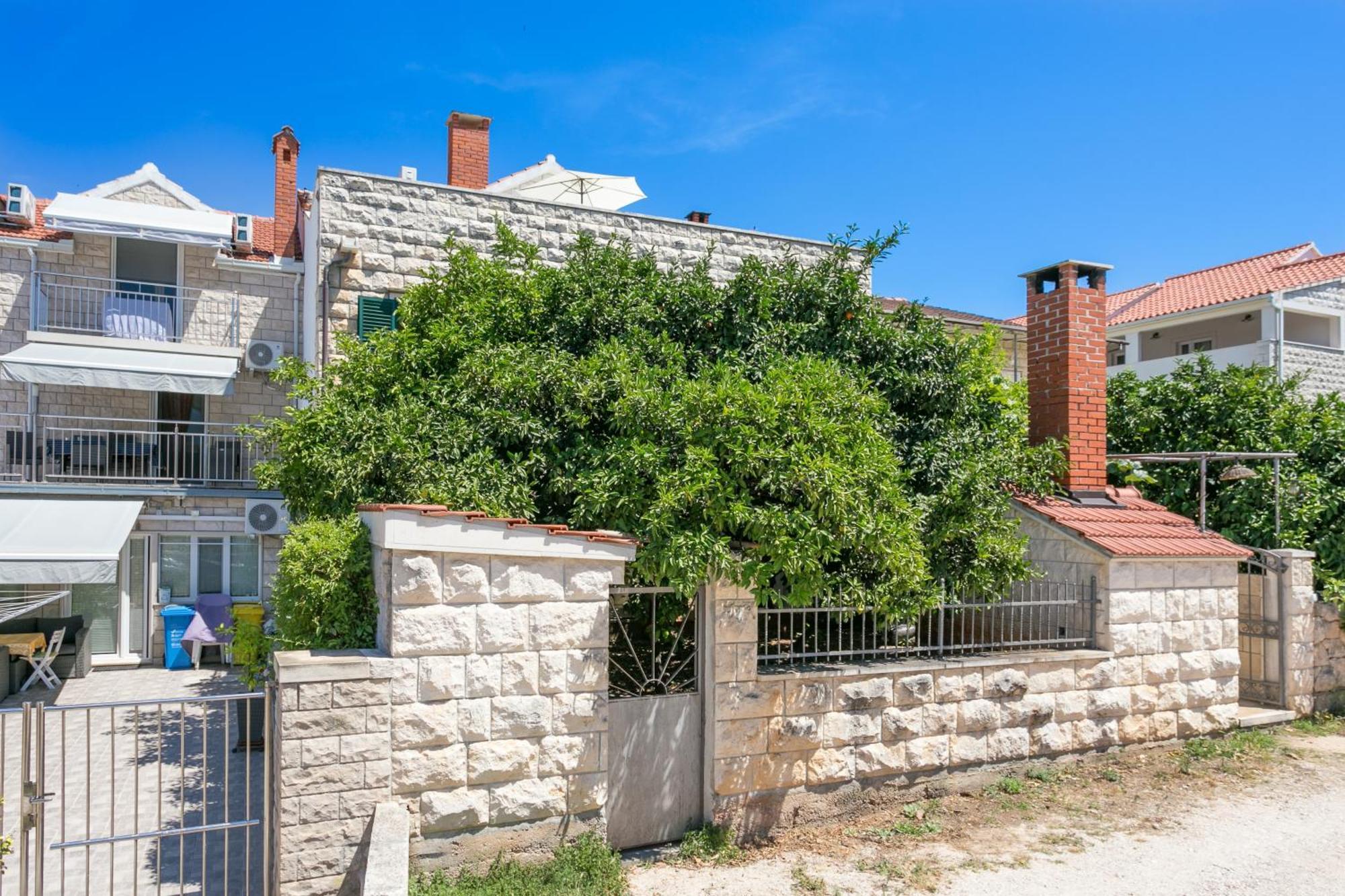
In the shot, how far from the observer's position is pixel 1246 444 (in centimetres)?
1222

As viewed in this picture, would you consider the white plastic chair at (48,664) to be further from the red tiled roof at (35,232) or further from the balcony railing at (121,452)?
the red tiled roof at (35,232)

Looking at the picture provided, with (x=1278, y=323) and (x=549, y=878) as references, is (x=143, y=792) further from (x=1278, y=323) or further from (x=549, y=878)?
(x=1278, y=323)

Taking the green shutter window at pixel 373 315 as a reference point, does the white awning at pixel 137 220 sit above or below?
above

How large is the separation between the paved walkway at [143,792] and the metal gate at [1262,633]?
11141 mm

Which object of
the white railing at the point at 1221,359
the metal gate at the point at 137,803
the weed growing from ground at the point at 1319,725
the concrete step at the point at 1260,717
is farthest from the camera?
the white railing at the point at 1221,359

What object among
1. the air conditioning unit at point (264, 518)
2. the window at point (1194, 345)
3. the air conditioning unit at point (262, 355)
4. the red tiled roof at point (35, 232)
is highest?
the red tiled roof at point (35, 232)

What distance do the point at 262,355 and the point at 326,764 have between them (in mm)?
12664

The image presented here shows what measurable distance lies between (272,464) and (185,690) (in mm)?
6313

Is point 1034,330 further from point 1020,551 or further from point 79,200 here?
point 79,200

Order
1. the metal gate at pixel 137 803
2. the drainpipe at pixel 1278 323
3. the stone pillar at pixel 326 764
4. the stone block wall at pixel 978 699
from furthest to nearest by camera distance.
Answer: the drainpipe at pixel 1278 323, the stone block wall at pixel 978 699, the stone pillar at pixel 326 764, the metal gate at pixel 137 803

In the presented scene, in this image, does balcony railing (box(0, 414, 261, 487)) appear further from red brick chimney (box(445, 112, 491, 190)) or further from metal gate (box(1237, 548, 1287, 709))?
metal gate (box(1237, 548, 1287, 709))

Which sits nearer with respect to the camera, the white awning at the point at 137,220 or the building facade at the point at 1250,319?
the white awning at the point at 137,220

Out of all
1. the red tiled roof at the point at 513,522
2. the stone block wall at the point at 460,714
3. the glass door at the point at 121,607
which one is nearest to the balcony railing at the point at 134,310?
the glass door at the point at 121,607

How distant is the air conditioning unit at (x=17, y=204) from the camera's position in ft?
52.8
